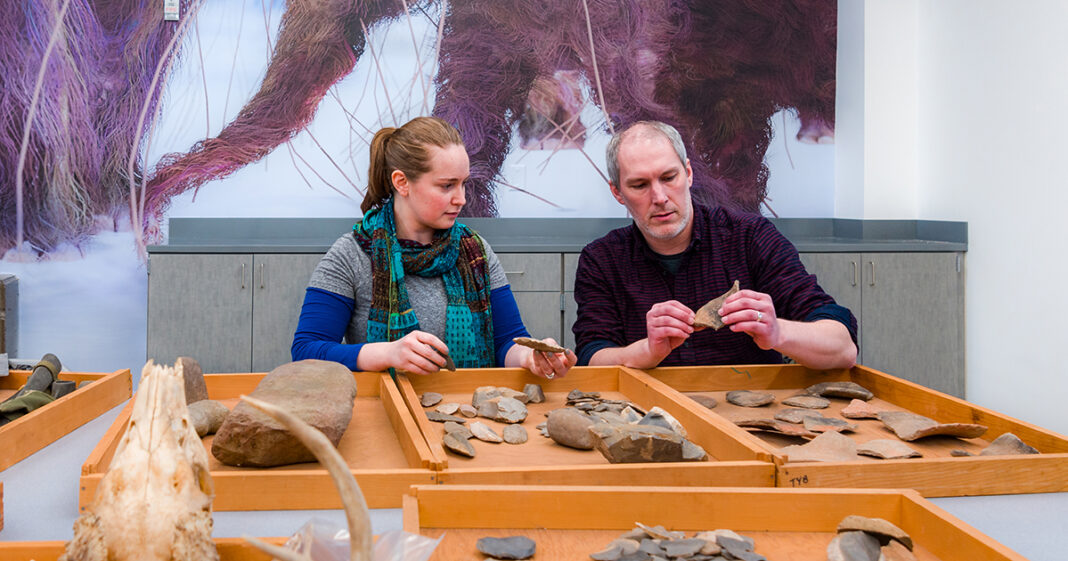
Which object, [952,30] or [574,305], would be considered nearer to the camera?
[574,305]

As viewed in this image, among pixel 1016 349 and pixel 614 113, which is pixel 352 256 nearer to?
pixel 614 113

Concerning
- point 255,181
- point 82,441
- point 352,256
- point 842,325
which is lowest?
point 82,441

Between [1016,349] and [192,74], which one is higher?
[192,74]

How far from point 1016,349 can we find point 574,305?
1.74 m

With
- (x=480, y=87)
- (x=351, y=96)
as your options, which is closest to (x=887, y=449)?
(x=480, y=87)

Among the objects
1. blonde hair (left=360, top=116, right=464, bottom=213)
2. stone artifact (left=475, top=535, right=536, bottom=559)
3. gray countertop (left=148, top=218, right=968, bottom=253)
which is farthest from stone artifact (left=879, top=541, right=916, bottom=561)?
gray countertop (left=148, top=218, right=968, bottom=253)

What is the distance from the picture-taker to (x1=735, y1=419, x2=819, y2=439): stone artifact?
1.20m

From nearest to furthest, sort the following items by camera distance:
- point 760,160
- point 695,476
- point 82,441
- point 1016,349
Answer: point 695,476 → point 82,441 → point 1016,349 → point 760,160

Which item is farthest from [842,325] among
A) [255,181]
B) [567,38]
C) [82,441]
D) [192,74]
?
[192,74]

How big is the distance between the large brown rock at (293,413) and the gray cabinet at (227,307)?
2.07 meters

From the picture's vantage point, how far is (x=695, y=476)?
986 millimetres

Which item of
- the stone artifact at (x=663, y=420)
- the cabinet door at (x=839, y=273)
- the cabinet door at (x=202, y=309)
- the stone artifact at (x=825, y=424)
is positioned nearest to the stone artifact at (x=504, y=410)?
the stone artifact at (x=663, y=420)

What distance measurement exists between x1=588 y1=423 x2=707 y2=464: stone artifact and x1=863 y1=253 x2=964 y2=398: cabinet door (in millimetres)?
2732

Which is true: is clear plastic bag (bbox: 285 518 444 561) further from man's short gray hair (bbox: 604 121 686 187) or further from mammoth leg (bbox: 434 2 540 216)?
mammoth leg (bbox: 434 2 540 216)
